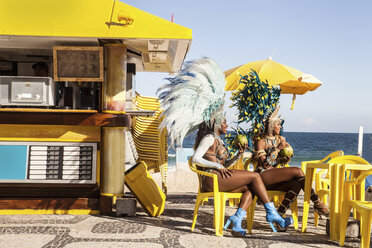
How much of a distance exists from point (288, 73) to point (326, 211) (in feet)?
15.3

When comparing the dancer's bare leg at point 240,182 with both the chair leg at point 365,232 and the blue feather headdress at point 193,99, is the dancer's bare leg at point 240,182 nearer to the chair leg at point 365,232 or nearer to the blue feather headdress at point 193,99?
the blue feather headdress at point 193,99

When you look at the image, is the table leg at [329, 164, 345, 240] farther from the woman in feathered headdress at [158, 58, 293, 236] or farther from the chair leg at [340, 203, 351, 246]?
the woman in feathered headdress at [158, 58, 293, 236]

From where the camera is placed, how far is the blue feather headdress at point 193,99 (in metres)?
5.11

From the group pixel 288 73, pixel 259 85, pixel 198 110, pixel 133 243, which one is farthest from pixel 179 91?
pixel 288 73

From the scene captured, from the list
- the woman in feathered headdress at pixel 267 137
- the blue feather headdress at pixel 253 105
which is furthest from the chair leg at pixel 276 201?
the blue feather headdress at pixel 253 105

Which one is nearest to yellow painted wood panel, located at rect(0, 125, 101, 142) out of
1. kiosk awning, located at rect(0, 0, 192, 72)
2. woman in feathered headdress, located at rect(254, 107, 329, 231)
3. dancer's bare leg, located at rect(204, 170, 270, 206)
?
kiosk awning, located at rect(0, 0, 192, 72)

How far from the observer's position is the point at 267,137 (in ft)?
18.3

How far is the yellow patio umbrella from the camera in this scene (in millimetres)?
8883

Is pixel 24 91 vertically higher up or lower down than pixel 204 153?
higher up

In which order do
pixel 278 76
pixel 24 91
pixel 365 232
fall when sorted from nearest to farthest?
pixel 365 232 < pixel 24 91 < pixel 278 76

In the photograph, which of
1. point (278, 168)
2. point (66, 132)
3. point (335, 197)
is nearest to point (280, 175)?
point (278, 168)

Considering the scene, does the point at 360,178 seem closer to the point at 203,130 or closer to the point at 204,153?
the point at 204,153

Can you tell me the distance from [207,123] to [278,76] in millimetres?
4389

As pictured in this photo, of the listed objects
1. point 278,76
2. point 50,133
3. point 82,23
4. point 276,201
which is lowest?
point 276,201
